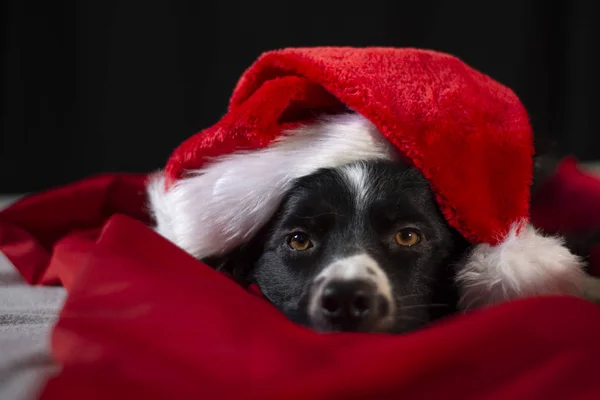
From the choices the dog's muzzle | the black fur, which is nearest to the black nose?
the dog's muzzle

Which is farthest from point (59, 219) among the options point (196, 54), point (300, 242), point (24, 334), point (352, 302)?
point (196, 54)

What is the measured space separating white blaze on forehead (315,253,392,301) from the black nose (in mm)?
14

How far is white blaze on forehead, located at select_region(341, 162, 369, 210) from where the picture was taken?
44.6 inches

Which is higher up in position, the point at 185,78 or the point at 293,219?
the point at 293,219

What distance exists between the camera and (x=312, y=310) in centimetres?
99

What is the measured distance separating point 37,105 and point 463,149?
2.89 metres

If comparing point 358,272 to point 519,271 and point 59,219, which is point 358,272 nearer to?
point 519,271

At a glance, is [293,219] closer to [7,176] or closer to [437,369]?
[437,369]

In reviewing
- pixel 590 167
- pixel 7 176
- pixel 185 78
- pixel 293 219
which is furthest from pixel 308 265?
pixel 7 176

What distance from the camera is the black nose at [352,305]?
37.4 inches

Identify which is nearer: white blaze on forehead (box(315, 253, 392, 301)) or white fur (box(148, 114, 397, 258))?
white blaze on forehead (box(315, 253, 392, 301))

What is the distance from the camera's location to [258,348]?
724mm

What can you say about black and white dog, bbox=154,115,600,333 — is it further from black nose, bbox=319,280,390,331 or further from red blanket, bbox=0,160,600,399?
red blanket, bbox=0,160,600,399

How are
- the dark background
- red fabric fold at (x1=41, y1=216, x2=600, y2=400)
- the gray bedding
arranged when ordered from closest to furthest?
red fabric fold at (x1=41, y1=216, x2=600, y2=400) < the gray bedding < the dark background
